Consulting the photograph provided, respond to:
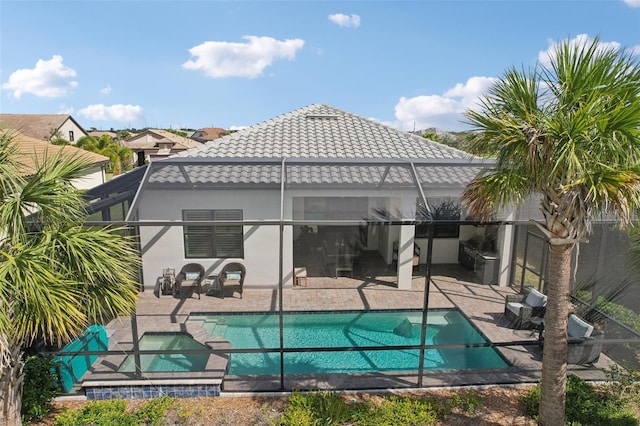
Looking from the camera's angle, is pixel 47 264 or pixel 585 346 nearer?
pixel 47 264

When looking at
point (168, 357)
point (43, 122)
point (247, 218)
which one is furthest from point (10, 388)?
point (43, 122)

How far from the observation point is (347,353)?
28.3 feet

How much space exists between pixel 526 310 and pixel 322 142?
822cm

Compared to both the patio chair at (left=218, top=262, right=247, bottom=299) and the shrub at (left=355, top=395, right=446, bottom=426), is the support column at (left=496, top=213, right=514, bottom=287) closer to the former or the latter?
the shrub at (left=355, top=395, right=446, bottom=426)

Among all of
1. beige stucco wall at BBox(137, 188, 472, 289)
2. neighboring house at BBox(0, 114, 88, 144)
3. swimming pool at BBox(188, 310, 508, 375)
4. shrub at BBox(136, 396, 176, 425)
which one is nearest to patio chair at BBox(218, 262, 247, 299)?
beige stucco wall at BBox(137, 188, 472, 289)

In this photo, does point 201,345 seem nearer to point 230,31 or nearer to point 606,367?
point 606,367

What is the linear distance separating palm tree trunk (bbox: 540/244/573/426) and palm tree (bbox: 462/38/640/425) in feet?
0.04

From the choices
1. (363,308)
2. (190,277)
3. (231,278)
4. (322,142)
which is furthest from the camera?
(322,142)

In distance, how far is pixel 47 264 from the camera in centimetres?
454

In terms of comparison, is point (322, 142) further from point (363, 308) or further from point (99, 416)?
point (99, 416)

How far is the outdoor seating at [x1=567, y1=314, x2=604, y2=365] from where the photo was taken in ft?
24.7

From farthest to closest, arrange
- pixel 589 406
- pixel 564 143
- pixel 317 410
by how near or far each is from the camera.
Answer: pixel 589 406 → pixel 317 410 → pixel 564 143

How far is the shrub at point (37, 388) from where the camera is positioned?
5809 mm

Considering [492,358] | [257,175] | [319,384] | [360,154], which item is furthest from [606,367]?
[257,175]
